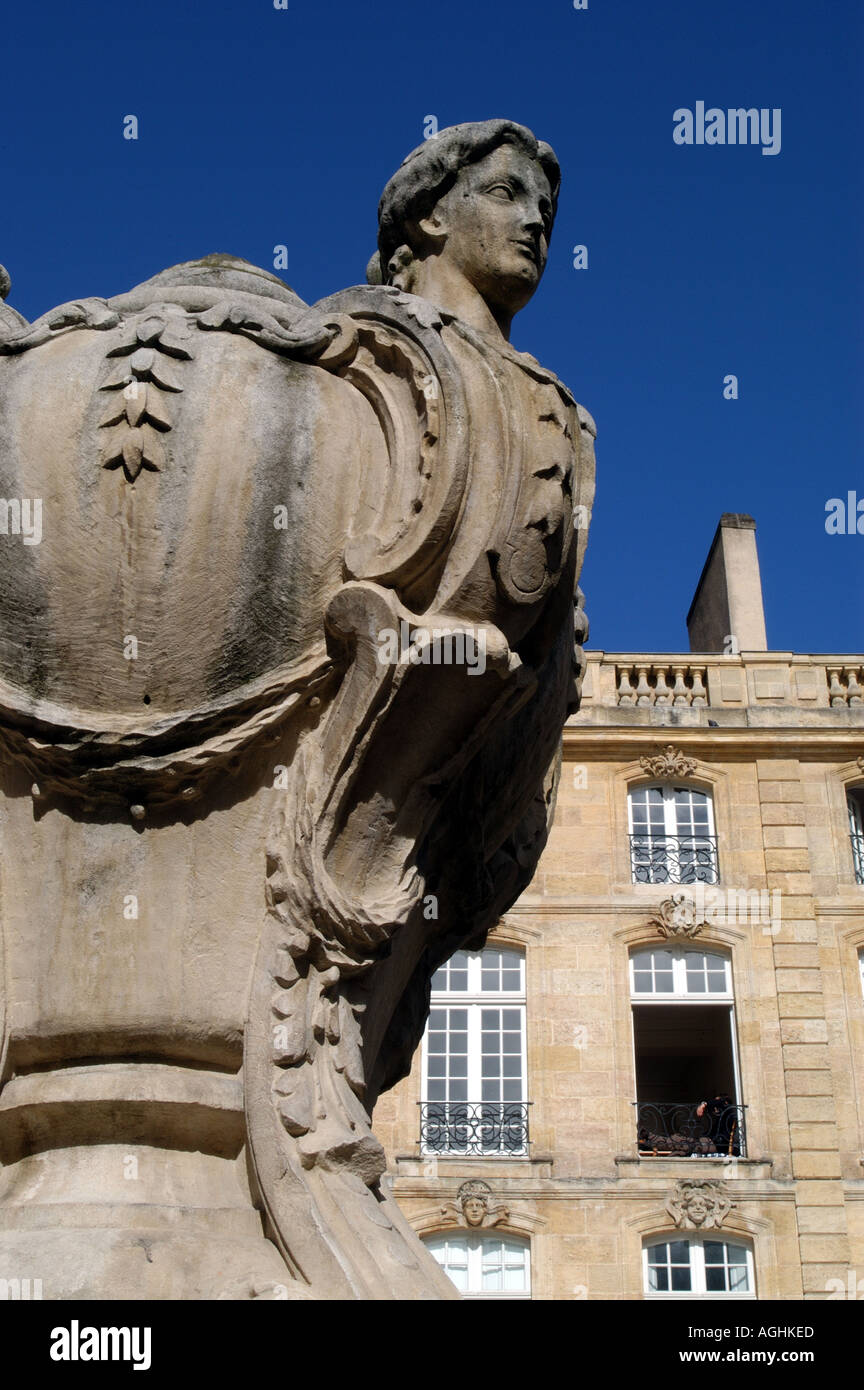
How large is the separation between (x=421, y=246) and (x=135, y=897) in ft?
6.02

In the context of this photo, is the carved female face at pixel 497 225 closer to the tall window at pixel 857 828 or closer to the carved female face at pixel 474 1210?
the carved female face at pixel 474 1210

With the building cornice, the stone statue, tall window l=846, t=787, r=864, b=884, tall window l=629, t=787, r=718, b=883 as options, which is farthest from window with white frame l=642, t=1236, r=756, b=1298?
the stone statue

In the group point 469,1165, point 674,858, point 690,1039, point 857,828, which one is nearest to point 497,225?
point 469,1165

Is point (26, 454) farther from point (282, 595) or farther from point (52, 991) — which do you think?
point (52, 991)

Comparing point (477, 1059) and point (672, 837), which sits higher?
point (672, 837)

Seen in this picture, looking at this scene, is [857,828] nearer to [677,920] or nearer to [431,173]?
[677,920]

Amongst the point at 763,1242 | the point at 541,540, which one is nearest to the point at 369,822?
the point at 541,540

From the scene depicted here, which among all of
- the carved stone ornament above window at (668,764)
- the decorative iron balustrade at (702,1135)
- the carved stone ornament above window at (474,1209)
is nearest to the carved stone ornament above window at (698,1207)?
the decorative iron balustrade at (702,1135)

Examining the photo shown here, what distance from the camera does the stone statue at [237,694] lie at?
124 inches

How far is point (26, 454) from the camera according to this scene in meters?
3.36

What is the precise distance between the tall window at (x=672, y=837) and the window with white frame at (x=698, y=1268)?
5.01 metres

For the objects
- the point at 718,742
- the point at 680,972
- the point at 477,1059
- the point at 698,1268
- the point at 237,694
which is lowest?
the point at 237,694

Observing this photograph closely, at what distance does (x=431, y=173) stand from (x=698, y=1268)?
1844cm

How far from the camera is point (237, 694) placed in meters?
3.31
